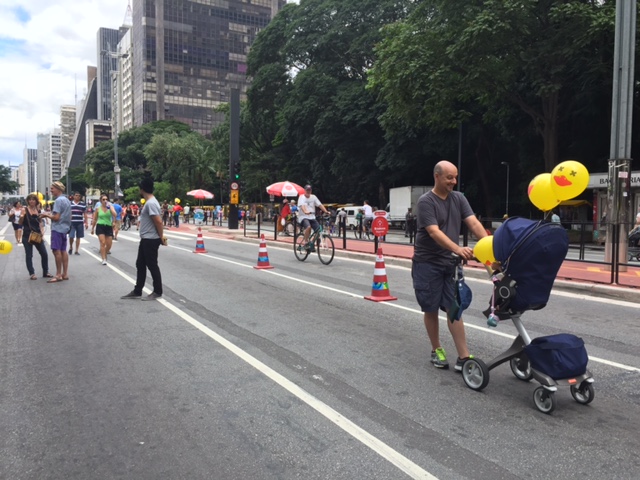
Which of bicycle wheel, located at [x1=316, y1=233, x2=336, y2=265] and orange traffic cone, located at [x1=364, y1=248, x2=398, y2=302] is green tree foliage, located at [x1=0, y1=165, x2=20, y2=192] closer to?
bicycle wheel, located at [x1=316, y1=233, x2=336, y2=265]

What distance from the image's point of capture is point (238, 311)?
7.80 m

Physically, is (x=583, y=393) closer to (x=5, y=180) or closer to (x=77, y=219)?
(x=77, y=219)

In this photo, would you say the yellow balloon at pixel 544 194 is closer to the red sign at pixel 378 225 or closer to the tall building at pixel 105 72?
the red sign at pixel 378 225

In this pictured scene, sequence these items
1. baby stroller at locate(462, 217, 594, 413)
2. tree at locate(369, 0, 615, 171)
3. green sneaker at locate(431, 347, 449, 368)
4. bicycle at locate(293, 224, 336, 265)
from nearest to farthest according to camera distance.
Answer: baby stroller at locate(462, 217, 594, 413) < green sneaker at locate(431, 347, 449, 368) < bicycle at locate(293, 224, 336, 265) < tree at locate(369, 0, 615, 171)

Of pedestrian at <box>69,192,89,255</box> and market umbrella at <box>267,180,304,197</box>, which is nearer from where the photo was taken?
pedestrian at <box>69,192,89,255</box>

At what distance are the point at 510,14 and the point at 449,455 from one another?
23.2m

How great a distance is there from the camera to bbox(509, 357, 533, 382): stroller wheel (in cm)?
471

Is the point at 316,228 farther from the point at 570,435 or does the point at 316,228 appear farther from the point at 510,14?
the point at 510,14

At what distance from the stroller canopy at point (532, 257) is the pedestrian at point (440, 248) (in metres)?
0.51

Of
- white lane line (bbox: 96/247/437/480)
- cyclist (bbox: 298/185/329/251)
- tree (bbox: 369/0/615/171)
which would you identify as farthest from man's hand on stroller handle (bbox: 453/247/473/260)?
tree (bbox: 369/0/615/171)

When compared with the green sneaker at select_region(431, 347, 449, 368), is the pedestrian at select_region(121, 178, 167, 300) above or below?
above

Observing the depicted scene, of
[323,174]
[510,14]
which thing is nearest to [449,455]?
[510,14]

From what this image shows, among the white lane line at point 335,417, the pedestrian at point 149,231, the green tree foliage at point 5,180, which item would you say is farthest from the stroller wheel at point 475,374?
the green tree foliage at point 5,180

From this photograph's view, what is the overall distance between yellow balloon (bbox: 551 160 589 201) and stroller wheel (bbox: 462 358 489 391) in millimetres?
1553
